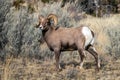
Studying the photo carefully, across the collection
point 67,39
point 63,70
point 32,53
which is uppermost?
point 67,39

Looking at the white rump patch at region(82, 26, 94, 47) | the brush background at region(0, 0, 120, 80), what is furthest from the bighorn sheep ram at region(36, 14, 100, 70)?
the brush background at region(0, 0, 120, 80)

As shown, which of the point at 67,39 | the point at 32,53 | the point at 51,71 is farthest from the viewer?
the point at 32,53

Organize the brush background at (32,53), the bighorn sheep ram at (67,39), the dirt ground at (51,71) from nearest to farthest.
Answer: the dirt ground at (51,71) < the brush background at (32,53) < the bighorn sheep ram at (67,39)

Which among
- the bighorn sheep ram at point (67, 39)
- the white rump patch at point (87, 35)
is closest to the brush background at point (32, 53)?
the bighorn sheep ram at point (67, 39)

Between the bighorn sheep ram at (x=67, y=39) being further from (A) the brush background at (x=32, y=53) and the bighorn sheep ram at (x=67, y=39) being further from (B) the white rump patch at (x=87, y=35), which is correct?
(A) the brush background at (x=32, y=53)

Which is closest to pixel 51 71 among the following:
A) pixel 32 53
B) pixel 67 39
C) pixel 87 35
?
pixel 67 39

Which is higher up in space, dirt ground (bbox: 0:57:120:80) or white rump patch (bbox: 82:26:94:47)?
white rump patch (bbox: 82:26:94:47)

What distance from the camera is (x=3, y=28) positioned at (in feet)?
37.4

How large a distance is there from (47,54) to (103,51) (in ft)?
6.59

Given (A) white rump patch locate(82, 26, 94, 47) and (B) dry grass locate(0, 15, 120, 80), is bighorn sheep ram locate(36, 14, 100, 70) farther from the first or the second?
(B) dry grass locate(0, 15, 120, 80)

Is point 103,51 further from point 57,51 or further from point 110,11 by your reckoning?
point 110,11

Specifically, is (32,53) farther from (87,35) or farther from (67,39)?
(87,35)

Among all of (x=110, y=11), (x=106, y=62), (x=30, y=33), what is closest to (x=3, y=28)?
(x=30, y=33)

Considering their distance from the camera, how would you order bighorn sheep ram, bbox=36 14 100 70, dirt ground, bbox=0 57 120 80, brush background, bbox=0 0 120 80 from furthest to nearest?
bighorn sheep ram, bbox=36 14 100 70, brush background, bbox=0 0 120 80, dirt ground, bbox=0 57 120 80
